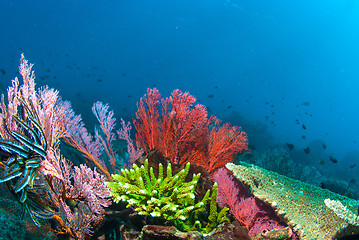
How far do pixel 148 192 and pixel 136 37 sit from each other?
285 feet

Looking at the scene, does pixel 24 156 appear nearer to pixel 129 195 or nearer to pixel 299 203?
pixel 129 195

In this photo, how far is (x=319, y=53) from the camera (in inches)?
3162

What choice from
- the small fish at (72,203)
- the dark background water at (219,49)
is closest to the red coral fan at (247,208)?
the small fish at (72,203)

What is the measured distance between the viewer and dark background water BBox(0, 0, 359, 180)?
207ft

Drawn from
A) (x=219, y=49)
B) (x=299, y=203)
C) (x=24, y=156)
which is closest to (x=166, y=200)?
(x=24, y=156)

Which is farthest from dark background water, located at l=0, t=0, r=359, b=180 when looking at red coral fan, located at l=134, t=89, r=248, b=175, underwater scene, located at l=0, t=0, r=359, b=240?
red coral fan, located at l=134, t=89, r=248, b=175

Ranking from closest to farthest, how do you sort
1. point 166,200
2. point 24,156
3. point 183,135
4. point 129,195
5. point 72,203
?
point 24,156 → point 166,200 → point 129,195 → point 72,203 → point 183,135

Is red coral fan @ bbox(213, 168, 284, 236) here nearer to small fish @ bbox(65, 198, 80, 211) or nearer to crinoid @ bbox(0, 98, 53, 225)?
small fish @ bbox(65, 198, 80, 211)

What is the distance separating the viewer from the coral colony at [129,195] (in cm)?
216

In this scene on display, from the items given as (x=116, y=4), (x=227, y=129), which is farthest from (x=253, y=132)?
(x=116, y=4)

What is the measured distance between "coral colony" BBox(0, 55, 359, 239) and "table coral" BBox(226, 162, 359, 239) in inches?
0.6

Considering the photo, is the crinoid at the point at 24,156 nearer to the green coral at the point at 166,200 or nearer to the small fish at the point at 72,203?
the small fish at the point at 72,203

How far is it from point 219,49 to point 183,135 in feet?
268

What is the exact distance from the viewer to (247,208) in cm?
307
